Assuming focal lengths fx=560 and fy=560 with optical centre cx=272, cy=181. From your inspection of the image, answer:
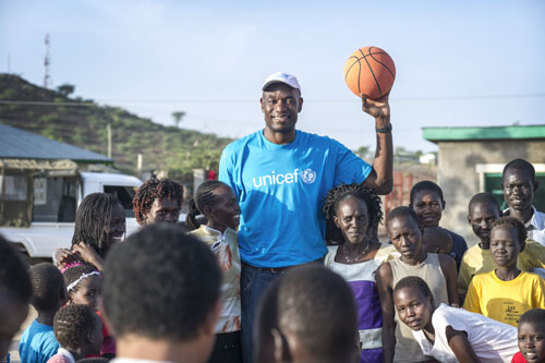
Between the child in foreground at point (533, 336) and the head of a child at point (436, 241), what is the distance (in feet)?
3.51

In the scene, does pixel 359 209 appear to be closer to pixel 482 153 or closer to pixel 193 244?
pixel 193 244

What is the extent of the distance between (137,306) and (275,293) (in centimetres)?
42

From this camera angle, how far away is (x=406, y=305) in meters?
3.35

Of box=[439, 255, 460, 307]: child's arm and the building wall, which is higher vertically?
the building wall

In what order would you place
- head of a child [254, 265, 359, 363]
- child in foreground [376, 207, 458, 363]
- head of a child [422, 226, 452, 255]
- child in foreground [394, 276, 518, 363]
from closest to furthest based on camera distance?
1. head of a child [254, 265, 359, 363]
2. child in foreground [394, 276, 518, 363]
3. child in foreground [376, 207, 458, 363]
4. head of a child [422, 226, 452, 255]

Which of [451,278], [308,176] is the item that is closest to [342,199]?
[308,176]

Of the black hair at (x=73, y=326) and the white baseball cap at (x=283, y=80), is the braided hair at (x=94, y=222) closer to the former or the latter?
the black hair at (x=73, y=326)

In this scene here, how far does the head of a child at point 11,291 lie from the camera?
1762mm

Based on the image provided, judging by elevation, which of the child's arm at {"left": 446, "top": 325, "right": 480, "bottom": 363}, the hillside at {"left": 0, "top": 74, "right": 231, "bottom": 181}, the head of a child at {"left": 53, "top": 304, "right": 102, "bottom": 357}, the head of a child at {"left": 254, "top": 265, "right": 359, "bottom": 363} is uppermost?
the hillside at {"left": 0, "top": 74, "right": 231, "bottom": 181}

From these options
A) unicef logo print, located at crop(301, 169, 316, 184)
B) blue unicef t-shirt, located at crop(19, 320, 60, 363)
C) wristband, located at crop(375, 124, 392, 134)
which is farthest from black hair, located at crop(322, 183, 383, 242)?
blue unicef t-shirt, located at crop(19, 320, 60, 363)

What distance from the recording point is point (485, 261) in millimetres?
4008

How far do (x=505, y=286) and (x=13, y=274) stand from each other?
3000 millimetres

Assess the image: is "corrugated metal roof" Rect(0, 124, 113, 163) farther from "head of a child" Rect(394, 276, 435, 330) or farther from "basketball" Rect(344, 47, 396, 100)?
"head of a child" Rect(394, 276, 435, 330)

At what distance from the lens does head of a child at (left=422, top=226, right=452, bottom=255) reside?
4.20m
